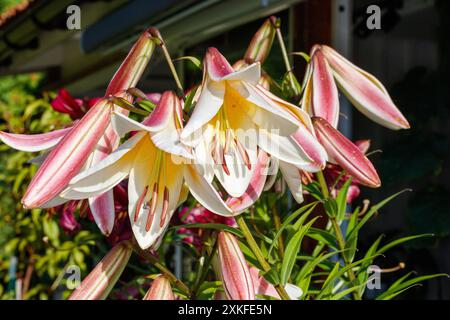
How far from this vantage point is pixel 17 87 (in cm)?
1148

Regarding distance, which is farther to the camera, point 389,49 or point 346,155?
point 389,49

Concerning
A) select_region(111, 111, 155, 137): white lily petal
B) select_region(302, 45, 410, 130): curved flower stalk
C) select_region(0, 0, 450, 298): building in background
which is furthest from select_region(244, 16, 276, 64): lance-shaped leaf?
select_region(0, 0, 450, 298): building in background

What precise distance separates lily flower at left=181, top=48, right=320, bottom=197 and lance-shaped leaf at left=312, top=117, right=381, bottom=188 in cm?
8

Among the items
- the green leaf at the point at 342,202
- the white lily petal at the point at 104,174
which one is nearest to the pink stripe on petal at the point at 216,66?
the white lily petal at the point at 104,174

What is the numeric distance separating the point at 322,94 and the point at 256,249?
9.0 inches

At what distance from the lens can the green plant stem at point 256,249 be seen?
90 cm

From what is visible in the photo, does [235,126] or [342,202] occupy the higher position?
[235,126]

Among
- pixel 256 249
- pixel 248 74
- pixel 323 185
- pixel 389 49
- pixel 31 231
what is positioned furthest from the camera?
pixel 389 49

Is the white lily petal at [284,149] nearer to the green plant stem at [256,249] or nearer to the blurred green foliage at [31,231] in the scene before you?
the green plant stem at [256,249]

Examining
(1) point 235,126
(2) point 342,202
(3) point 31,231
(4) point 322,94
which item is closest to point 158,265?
(1) point 235,126

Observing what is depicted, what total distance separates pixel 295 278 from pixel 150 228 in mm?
358

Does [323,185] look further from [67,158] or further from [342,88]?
[67,158]

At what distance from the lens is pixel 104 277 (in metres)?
0.89

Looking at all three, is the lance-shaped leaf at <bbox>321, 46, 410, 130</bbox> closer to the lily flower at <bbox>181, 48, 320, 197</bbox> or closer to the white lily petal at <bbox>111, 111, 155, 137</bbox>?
the lily flower at <bbox>181, 48, 320, 197</bbox>
